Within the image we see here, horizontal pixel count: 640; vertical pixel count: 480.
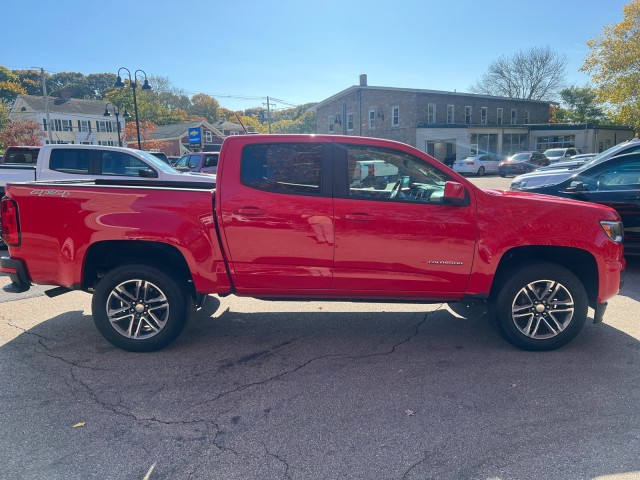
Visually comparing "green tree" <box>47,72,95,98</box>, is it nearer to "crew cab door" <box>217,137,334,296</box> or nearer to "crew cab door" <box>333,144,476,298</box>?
"crew cab door" <box>217,137,334,296</box>

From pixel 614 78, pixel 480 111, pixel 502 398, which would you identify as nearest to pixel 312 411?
pixel 502 398

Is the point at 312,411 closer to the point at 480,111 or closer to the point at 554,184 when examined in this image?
the point at 554,184

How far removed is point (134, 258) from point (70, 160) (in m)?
6.37

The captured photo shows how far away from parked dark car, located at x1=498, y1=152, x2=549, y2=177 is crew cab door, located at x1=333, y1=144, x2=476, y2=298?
29898 mm

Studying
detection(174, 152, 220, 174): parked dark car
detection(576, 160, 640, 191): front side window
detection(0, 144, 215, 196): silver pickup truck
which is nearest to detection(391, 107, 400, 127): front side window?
detection(174, 152, 220, 174): parked dark car

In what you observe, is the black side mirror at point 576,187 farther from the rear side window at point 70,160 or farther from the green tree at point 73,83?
the green tree at point 73,83

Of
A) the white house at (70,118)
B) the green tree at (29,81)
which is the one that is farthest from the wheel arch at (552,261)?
the green tree at (29,81)

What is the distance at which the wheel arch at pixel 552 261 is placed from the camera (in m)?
4.16

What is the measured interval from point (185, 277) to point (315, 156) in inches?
66.9

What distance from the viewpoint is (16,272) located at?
424cm

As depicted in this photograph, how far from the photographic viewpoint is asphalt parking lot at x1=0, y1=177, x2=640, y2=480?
2662 millimetres

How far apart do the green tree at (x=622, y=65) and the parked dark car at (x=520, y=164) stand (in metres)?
5.43

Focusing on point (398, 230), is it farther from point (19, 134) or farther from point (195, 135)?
point (19, 134)

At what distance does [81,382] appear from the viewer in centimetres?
365
